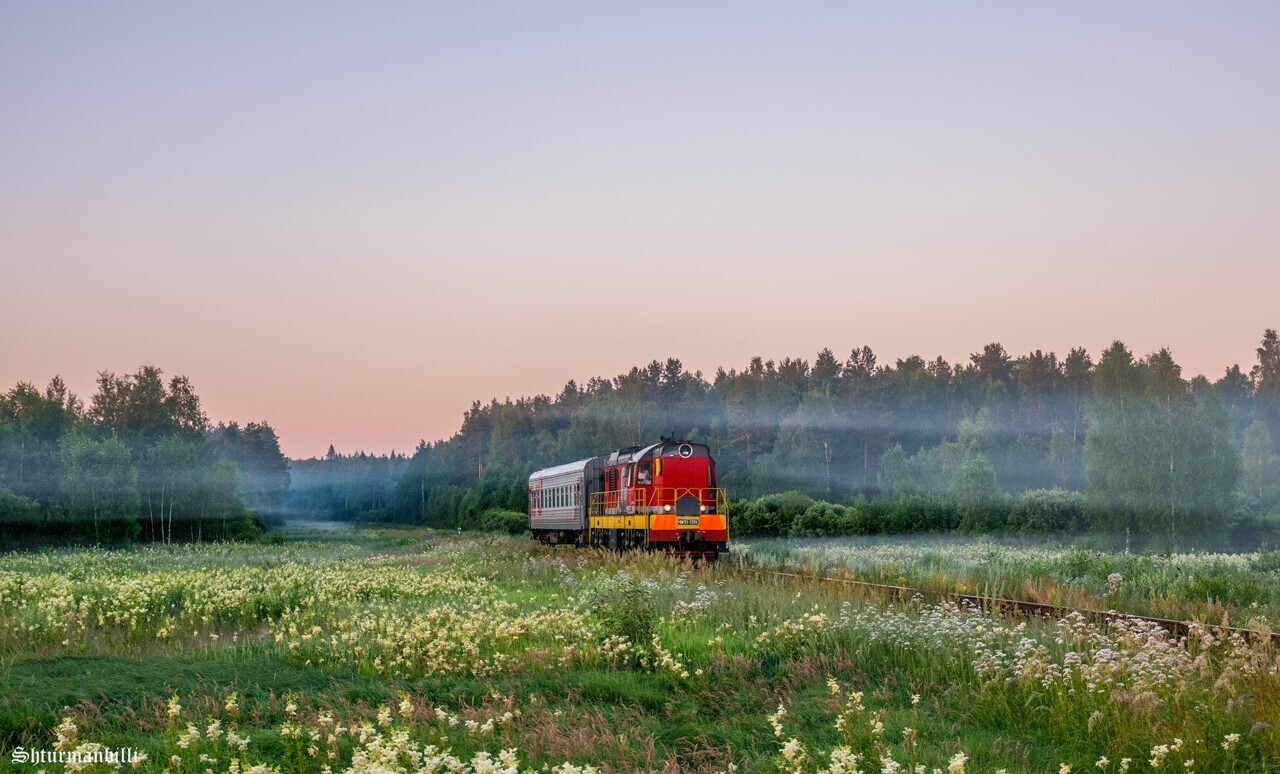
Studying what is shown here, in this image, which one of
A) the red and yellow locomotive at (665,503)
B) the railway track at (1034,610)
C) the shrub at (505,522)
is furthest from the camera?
the shrub at (505,522)

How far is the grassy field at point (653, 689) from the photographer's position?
8.23 m

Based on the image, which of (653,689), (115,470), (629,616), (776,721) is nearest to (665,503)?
(629,616)

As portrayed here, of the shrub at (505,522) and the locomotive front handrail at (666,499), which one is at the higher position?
the locomotive front handrail at (666,499)

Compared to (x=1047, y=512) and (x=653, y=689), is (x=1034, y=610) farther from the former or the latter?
(x=1047, y=512)

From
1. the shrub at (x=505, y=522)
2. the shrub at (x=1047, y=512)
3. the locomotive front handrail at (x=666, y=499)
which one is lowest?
the shrub at (x=505, y=522)

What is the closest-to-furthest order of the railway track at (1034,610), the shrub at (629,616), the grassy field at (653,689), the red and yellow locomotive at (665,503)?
the grassy field at (653,689)
the railway track at (1034,610)
the shrub at (629,616)
the red and yellow locomotive at (665,503)

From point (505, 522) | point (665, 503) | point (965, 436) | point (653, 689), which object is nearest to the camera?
point (653, 689)

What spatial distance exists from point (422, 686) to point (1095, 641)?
298 inches

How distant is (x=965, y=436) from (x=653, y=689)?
87.1 meters

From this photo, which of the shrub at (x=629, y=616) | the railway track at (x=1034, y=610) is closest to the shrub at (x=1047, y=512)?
the railway track at (x=1034, y=610)

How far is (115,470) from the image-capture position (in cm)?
7319

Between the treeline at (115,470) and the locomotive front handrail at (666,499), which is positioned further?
the treeline at (115,470)

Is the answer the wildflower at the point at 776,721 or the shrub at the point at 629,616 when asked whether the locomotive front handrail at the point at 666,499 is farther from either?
the wildflower at the point at 776,721

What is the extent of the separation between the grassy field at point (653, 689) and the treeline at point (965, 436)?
4368 cm
